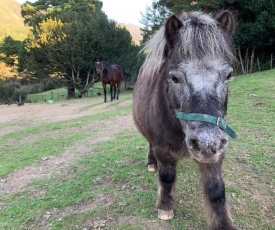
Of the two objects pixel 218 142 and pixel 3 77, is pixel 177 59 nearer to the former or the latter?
pixel 218 142

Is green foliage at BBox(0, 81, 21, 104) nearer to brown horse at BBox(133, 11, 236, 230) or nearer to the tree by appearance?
the tree

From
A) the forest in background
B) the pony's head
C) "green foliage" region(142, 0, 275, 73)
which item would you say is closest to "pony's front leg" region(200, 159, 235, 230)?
the pony's head

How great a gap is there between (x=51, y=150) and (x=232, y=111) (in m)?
4.43

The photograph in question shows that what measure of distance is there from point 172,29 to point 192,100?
0.63 meters

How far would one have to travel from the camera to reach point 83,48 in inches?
782

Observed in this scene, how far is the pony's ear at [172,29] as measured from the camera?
2021 millimetres

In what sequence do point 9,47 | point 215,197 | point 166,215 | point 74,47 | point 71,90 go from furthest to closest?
point 9,47 → point 71,90 → point 74,47 → point 166,215 → point 215,197

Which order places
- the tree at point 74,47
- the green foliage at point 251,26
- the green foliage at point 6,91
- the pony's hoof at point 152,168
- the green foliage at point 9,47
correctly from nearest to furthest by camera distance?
the pony's hoof at point 152,168 → the green foliage at point 251,26 → the tree at point 74,47 → the green foliage at point 9,47 → the green foliage at point 6,91

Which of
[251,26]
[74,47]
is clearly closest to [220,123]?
[251,26]

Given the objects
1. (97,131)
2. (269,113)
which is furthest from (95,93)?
(269,113)

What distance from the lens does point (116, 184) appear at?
3471mm

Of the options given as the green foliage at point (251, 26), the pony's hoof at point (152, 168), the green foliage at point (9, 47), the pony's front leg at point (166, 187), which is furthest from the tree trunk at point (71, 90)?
the pony's front leg at point (166, 187)

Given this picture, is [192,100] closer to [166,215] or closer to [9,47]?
[166,215]

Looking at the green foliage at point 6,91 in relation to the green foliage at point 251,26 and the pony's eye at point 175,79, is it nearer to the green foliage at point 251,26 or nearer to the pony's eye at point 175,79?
the green foliage at point 251,26
